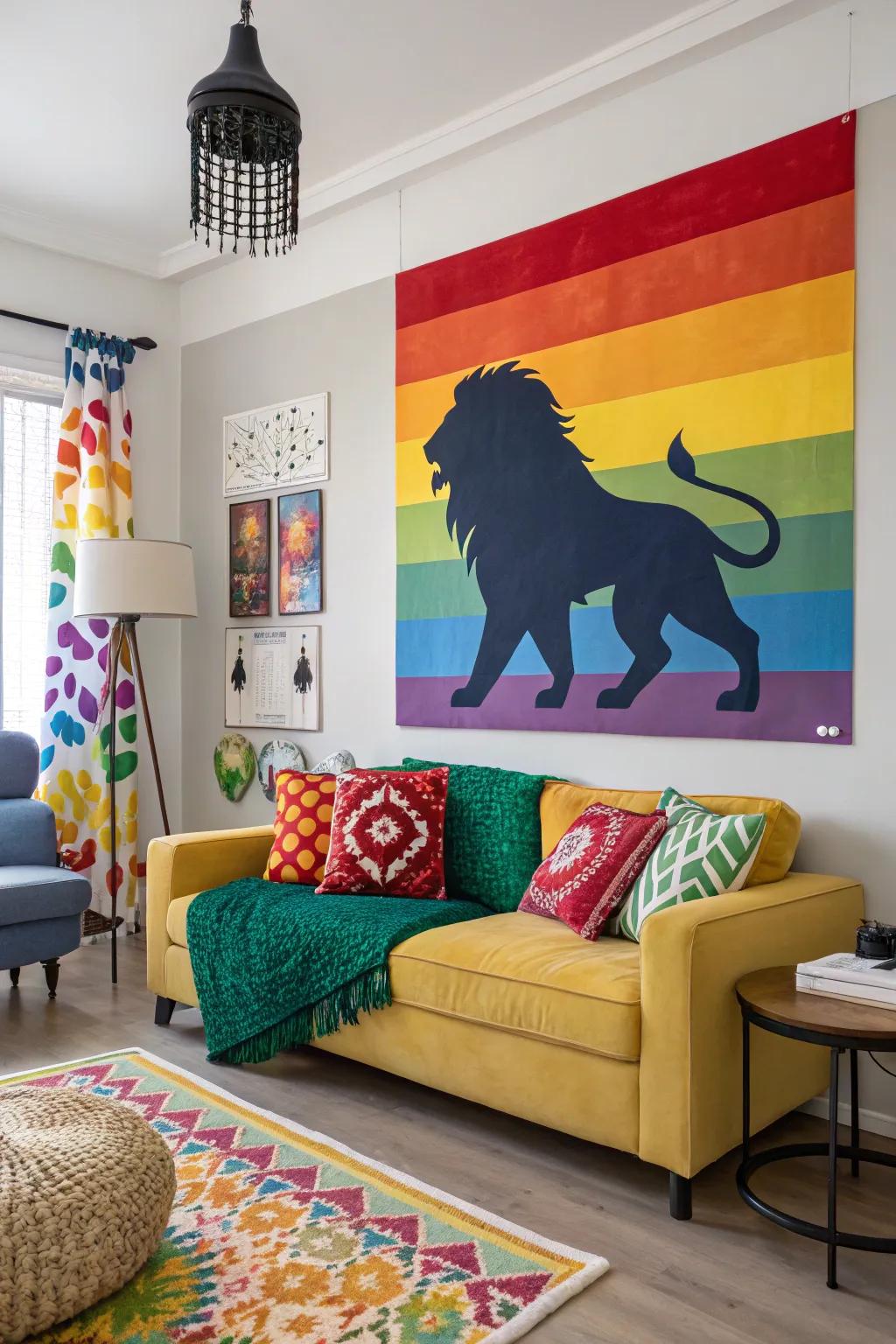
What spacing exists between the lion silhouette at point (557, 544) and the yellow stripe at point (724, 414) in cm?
7

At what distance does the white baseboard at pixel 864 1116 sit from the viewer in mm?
2674

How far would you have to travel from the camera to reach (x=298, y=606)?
439 cm

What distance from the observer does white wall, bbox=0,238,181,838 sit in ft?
15.4

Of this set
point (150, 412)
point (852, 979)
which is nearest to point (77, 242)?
point (150, 412)

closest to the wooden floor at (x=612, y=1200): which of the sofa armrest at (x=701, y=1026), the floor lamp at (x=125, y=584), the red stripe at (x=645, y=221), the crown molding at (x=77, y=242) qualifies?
the sofa armrest at (x=701, y=1026)

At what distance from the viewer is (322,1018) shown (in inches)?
113

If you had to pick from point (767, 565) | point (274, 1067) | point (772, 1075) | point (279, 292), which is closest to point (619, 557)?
point (767, 565)

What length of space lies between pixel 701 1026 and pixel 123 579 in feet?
9.45

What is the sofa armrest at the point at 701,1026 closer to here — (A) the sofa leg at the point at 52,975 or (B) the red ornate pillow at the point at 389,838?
(B) the red ornate pillow at the point at 389,838

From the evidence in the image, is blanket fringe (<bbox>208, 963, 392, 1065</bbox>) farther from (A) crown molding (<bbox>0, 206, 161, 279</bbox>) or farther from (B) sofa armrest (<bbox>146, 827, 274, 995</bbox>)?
(A) crown molding (<bbox>0, 206, 161, 279</bbox>)

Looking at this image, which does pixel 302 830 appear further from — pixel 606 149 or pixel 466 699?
pixel 606 149

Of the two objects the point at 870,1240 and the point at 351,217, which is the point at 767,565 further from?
the point at 351,217

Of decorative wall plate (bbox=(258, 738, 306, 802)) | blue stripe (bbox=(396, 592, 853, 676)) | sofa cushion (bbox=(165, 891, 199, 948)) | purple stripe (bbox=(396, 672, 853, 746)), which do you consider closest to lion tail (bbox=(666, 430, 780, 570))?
blue stripe (bbox=(396, 592, 853, 676))

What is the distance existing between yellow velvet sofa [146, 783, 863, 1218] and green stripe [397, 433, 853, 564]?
809 mm
